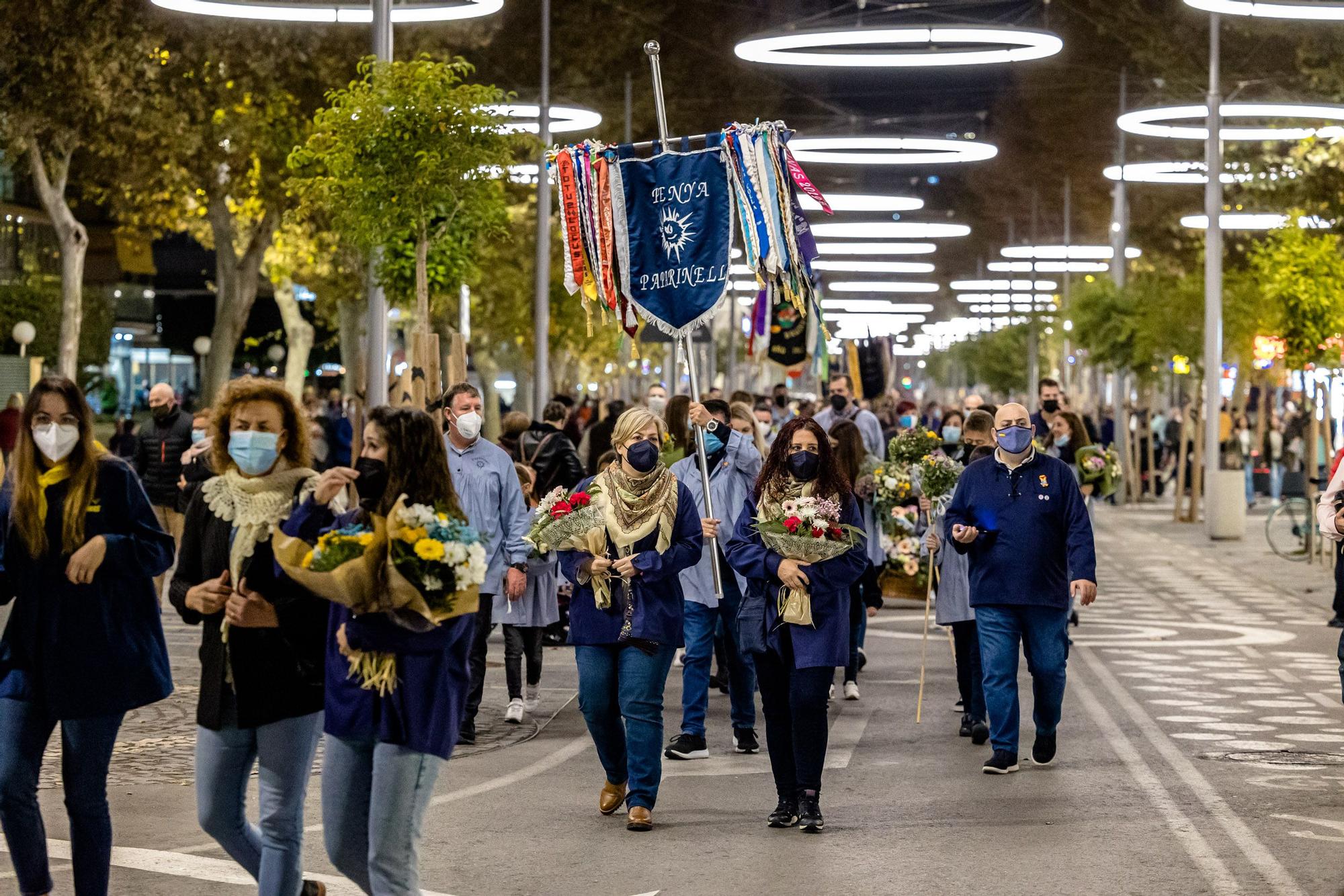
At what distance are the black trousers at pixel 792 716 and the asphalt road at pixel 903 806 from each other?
0.25 metres

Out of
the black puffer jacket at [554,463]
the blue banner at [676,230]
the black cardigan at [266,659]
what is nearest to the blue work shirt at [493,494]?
the blue banner at [676,230]

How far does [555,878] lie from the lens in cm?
823

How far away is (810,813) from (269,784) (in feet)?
11.0

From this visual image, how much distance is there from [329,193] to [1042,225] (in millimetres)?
66031

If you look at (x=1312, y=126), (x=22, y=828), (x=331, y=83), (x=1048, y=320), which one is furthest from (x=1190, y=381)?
(x=22, y=828)

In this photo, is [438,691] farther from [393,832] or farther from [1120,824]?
[1120,824]

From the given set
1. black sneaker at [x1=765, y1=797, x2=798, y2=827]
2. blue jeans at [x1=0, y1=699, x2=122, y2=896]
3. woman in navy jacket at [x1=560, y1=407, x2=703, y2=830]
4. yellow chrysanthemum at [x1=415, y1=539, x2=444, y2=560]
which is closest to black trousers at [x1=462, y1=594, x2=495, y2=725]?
woman in navy jacket at [x1=560, y1=407, x2=703, y2=830]

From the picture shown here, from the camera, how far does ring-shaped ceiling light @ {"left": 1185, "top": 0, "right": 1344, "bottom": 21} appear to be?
24.9 meters

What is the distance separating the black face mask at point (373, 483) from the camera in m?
6.27

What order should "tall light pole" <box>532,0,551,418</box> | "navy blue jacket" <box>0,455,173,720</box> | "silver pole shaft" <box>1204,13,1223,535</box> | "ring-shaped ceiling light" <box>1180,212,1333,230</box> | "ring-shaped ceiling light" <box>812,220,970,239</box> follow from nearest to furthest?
"navy blue jacket" <box>0,455,173,720</box>
"tall light pole" <box>532,0,551,418</box>
"silver pole shaft" <box>1204,13,1223,535</box>
"ring-shaped ceiling light" <box>1180,212,1333,230</box>
"ring-shaped ceiling light" <box>812,220,970,239</box>

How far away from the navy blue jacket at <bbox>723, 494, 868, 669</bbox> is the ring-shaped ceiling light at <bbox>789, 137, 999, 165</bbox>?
97.5 feet

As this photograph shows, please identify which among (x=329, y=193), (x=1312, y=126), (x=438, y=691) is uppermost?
(x=1312, y=126)

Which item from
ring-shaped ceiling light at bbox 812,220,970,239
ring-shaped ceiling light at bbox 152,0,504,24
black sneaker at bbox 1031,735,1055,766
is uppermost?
ring-shaped ceiling light at bbox 812,220,970,239

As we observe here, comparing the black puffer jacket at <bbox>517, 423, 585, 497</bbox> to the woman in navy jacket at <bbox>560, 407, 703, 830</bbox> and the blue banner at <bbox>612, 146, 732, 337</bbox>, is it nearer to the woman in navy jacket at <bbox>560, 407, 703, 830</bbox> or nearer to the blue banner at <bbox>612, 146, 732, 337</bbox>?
the blue banner at <bbox>612, 146, 732, 337</bbox>
